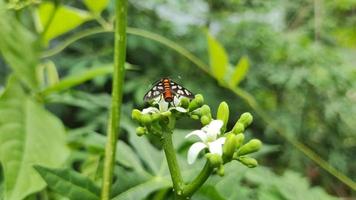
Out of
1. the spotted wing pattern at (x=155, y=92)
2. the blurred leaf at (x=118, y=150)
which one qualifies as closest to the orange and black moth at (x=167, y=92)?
the spotted wing pattern at (x=155, y=92)

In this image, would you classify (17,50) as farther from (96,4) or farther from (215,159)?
(215,159)

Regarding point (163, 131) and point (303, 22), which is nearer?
point (163, 131)

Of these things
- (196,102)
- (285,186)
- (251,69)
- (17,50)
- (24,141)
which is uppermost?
(251,69)

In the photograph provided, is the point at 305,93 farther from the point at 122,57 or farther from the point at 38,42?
the point at 122,57

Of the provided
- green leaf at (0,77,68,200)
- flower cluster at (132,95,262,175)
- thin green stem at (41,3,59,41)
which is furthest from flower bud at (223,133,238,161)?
thin green stem at (41,3,59,41)

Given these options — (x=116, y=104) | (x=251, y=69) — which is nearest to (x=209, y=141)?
(x=116, y=104)

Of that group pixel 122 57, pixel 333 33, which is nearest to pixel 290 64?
pixel 333 33
